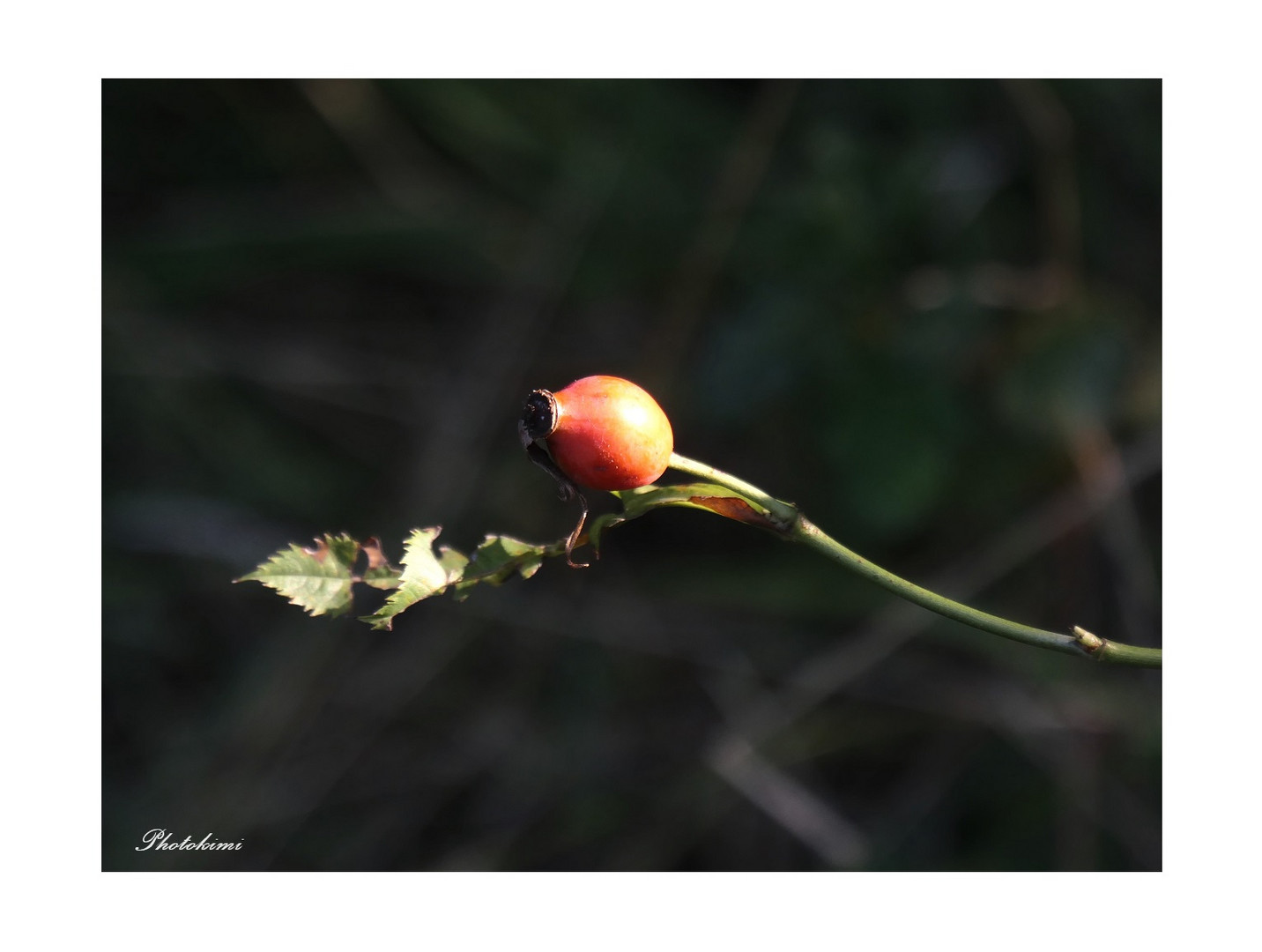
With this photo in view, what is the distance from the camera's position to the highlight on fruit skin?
1.11m

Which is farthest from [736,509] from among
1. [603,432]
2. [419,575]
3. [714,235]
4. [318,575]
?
[714,235]

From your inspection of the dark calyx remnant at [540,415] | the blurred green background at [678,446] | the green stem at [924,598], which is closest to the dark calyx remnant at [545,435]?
the dark calyx remnant at [540,415]

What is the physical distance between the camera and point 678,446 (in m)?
3.29

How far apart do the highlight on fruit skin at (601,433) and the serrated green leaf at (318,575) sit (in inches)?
9.8

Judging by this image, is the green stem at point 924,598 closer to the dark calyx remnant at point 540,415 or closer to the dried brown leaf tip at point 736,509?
the dried brown leaf tip at point 736,509

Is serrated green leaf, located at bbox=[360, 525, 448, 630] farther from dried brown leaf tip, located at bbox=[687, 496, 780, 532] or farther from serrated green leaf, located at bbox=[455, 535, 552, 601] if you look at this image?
dried brown leaf tip, located at bbox=[687, 496, 780, 532]

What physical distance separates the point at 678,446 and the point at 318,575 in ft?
7.08

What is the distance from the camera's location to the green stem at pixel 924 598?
1.02 m

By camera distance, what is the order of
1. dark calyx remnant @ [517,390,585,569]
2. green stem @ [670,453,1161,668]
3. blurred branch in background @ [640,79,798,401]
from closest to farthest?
green stem @ [670,453,1161,668] < dark calyx remnant @ [517,390,585,569] < blurred branch in background @ [640,79,798,401]

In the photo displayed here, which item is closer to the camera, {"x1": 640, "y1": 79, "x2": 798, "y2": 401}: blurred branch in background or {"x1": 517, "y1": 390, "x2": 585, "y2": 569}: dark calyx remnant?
{"x1": 517, "y1": 390, "x2": 585, "y2": 569}: dark calyx remnant

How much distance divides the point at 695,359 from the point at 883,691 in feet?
3.83

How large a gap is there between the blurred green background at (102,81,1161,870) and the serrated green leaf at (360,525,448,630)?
176 centimetres

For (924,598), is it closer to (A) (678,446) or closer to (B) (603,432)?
(B) (603,432)

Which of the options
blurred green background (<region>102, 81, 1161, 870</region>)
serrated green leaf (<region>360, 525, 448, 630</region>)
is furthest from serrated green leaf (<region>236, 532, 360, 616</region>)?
blurred green background (<region>102, 81, 1161, 870</region>)
